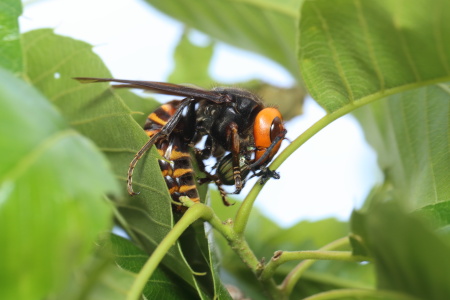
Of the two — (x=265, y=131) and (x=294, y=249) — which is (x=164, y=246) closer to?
(x=265, y=131)

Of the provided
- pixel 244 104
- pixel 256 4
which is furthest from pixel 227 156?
pixel 256 4

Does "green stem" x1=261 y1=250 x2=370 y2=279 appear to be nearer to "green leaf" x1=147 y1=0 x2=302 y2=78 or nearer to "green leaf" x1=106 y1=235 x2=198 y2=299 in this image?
"green leaf" x1=106 y1=235 x2=198 y2=299

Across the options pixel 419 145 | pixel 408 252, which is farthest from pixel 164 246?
pixel 419 145

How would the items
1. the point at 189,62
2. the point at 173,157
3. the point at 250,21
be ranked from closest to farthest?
1. the point at 173,157
2. the point at 250,21
3. the point at 189,62

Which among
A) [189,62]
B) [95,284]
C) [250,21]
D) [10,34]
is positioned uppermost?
[10,34]

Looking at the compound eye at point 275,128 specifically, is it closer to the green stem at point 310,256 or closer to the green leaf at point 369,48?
the green leaf at point 369,48

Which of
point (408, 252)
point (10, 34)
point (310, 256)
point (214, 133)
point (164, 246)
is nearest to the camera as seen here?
point (408, 252)
